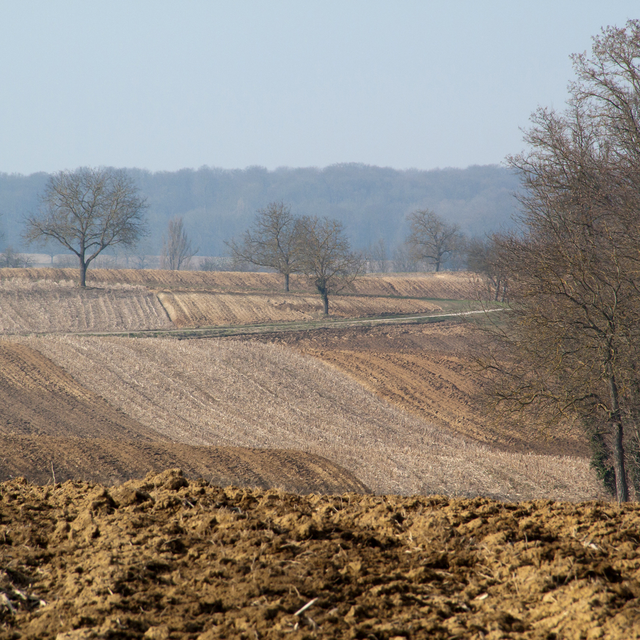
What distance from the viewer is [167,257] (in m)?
120

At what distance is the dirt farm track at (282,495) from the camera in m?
3.09

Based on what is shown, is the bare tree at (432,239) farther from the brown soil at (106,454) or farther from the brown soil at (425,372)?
the brown soil at (106,454)

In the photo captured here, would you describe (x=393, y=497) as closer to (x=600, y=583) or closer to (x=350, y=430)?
(x=600, y=583)

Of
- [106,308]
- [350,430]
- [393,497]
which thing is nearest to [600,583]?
[393,497]

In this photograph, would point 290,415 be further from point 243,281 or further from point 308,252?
point 243,281

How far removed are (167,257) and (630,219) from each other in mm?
114996

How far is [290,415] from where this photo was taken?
2105 centimetres

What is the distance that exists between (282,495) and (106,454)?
9.02 m

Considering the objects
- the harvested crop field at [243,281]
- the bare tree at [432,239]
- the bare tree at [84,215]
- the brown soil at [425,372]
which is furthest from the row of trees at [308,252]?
the bare tree at [432,239]

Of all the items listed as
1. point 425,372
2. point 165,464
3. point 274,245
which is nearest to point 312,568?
point 165,464

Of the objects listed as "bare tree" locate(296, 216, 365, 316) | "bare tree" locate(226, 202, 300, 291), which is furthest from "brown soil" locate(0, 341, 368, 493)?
"bare tree" locate(226, 202, 300, 291)

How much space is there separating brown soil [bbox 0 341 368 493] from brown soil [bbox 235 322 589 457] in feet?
19.6

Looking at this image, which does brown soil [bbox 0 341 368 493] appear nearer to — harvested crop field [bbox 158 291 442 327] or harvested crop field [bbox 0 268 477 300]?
harvested crop field [bbox 158 291 442 327]

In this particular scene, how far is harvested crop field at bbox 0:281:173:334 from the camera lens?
117 feet
